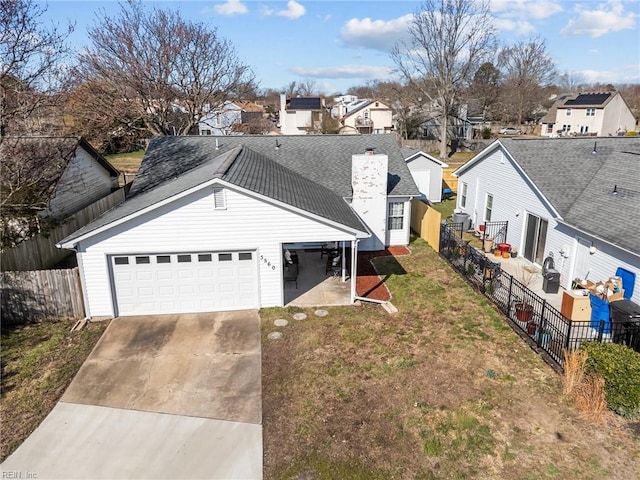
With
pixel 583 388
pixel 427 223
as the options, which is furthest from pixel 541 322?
pixel 427 223

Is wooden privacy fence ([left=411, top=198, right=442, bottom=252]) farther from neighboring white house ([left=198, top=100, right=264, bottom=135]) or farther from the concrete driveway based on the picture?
neighboring white house ([left=198, top=100, right=264, bottom=135])

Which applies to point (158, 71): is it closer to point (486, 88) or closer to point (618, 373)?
point (618, 373)

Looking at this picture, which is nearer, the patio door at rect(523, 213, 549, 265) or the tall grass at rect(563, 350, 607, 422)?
the tall grass at rect(563, 350, 607, 422)

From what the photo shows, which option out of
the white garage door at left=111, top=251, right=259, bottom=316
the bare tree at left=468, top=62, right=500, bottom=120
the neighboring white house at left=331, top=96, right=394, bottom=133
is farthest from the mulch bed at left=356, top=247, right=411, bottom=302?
the bare tree at left=468, top=62, right=500, bottom=120

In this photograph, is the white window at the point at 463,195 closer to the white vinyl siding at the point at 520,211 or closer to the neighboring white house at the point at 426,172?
the white vinyl siding at the point at 520,211

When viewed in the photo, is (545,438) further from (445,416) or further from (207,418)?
(207,418)
